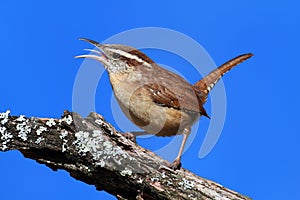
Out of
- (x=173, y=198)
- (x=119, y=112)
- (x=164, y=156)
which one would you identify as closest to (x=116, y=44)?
(x=119, y=112)

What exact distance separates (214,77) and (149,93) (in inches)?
50.9

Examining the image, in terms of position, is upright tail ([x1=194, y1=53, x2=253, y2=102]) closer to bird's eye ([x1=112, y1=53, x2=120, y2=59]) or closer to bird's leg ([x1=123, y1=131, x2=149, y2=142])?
bird's leg ([x1=123, y1=131, x2=149, y2=142])

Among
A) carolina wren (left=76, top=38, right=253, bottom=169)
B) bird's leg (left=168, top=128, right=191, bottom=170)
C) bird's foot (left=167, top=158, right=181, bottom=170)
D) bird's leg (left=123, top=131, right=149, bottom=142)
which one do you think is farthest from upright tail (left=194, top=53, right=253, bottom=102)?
bird's foot (left=167, top=158, right=181, bottom=170)

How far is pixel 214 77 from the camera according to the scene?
4.91m

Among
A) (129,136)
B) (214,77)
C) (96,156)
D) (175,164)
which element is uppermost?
(214,77)

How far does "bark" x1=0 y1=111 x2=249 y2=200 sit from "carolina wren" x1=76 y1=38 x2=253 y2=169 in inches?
17.9

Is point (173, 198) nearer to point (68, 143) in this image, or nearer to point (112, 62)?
point (68, 143)

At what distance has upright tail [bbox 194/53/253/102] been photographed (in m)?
4.71

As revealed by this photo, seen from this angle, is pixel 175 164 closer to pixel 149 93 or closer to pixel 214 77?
pixel 149 93

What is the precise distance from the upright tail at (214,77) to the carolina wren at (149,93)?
490 millimetres

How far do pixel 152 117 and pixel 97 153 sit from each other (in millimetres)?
772

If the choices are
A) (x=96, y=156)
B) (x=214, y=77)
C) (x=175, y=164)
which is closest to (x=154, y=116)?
(x=175, y=164)

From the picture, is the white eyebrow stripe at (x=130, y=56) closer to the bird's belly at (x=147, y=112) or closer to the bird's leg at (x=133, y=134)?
the bird's belly at (x=147, y=112)

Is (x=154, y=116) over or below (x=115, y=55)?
below
